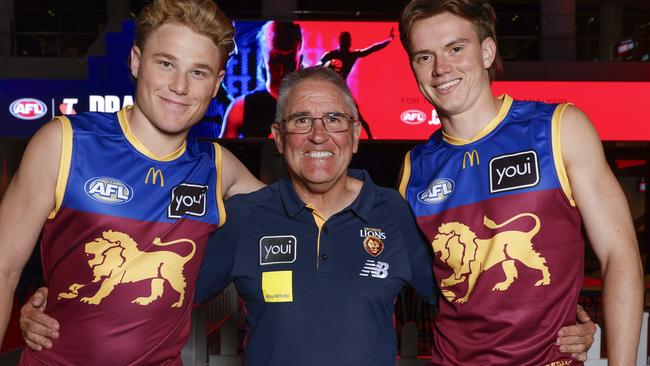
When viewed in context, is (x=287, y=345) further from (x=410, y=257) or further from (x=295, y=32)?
(x=295, y=32)

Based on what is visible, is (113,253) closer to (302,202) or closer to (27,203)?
(27,203)

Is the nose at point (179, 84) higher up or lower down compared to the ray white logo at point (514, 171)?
higher up

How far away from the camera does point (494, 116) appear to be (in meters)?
2.09

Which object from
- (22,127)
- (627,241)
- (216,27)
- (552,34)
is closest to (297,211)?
(216,27)

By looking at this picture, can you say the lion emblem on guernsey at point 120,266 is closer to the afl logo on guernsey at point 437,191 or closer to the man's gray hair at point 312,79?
the man's gray hair at point 312,79

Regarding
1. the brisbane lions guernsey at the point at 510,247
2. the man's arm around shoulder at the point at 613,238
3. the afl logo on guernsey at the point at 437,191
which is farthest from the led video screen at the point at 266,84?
the man's arm around shoulder at the point at 613,238

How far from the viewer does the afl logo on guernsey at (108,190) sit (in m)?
1.93

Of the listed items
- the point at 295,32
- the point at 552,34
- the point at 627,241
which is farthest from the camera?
the point at 552,34

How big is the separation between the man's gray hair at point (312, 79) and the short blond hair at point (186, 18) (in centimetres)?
30

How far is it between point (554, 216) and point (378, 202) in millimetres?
615

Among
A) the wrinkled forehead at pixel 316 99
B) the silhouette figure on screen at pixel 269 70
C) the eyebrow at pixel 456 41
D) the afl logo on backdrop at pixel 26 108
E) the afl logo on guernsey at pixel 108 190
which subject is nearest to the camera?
the afl logo on guernsey at pixel 108 190

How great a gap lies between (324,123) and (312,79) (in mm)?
192

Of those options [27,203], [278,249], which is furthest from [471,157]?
[27,203]

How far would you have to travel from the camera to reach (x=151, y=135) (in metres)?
2.07
